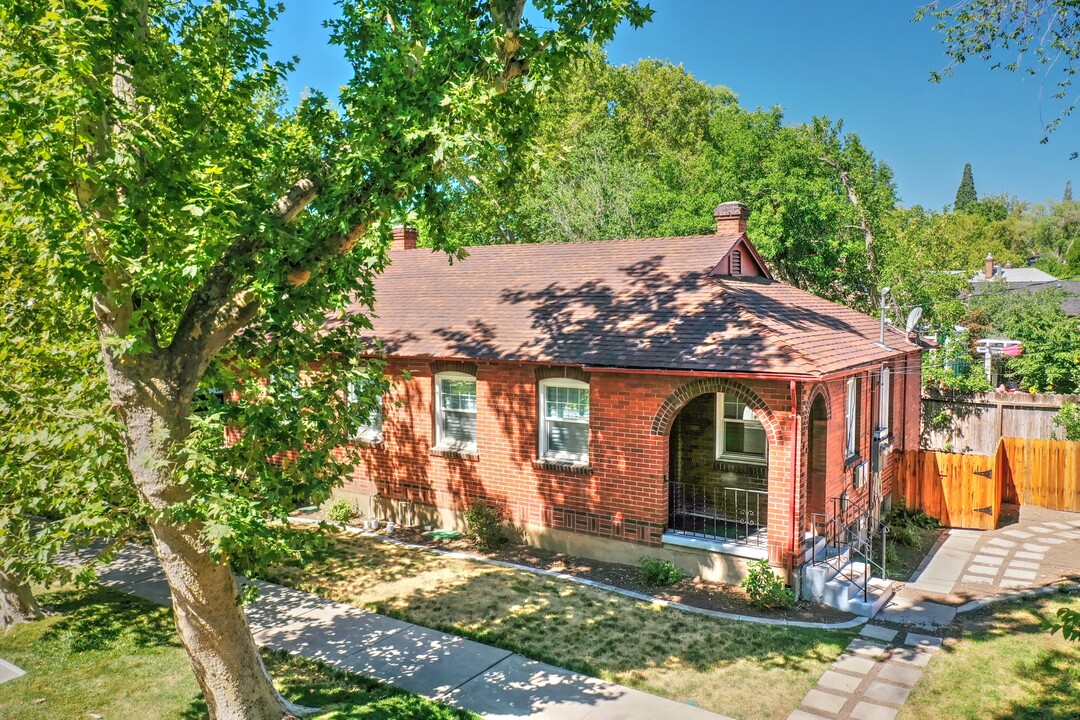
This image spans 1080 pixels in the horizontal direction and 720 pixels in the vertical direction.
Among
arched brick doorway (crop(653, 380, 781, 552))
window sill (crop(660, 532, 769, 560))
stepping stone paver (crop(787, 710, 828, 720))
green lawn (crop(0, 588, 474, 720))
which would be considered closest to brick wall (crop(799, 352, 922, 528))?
window sill (crop(660, 532, 769, 560))

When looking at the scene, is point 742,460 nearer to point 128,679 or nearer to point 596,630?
point 596,630

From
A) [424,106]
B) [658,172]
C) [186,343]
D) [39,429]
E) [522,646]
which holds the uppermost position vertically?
[658,172]

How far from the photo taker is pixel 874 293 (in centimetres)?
2494

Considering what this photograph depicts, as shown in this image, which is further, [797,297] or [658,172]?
[658,172]

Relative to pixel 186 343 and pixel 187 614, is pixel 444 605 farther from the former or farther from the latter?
pixel 186 343

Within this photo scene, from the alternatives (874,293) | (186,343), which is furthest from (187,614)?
(874,293)

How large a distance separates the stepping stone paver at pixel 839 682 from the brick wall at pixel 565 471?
250cm

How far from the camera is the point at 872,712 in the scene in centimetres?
756

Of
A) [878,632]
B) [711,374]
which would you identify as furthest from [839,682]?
[711,374]

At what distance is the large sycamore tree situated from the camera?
5.89 meters

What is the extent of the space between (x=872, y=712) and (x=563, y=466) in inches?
245

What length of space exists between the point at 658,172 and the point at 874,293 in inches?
Answer: 404

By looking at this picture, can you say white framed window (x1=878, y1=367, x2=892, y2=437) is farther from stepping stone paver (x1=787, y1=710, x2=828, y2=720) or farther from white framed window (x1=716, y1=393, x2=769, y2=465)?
stepping stone paver (x1=787, y1=710, x2=828, y2=720)

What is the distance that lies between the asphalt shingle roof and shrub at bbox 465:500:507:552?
283 cm
